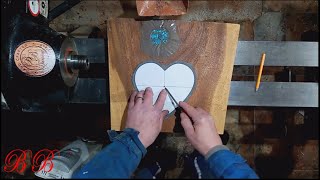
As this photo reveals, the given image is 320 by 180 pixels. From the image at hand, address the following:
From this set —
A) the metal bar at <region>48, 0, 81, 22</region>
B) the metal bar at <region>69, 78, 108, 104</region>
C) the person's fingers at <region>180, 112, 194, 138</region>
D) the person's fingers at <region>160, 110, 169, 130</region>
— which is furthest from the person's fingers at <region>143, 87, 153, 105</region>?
the metal bar at <region>48, 0, 81, 22</region>

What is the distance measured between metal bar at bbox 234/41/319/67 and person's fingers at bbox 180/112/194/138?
1.72 feet

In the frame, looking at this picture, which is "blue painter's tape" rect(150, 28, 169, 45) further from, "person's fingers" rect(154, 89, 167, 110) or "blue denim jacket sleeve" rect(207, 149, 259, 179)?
"blue denim jacket sleeve" rect(207, 149, 259, 179)

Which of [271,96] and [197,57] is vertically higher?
[197,57]

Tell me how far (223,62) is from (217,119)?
0.36 metres

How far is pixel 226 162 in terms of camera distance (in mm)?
1476

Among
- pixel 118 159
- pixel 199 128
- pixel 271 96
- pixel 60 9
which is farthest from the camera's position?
pixel 60 9

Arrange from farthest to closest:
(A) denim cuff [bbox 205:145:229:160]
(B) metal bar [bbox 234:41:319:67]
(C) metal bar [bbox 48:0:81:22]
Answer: (C) metal bar [bbox 48:0:81:22], (B) metal bar [bbox 234:41:319:67], (A) denim cuff [bbox 205:145:229:160]

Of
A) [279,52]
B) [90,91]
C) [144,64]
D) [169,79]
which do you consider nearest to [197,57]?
[169,79]

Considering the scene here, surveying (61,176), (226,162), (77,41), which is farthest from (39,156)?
(226,162)

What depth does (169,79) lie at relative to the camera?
1.94 m

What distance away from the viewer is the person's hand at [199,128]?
1.69 meters

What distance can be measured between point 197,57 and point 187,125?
434mm

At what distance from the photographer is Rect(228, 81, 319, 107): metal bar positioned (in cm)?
204

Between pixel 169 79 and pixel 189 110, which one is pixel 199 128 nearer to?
pixel 189 110
